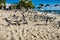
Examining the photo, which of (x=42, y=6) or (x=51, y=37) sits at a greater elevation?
(x=42, y=6)

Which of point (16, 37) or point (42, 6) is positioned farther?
point (42, 6)

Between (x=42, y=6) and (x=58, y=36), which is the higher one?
(x=42, y=6)

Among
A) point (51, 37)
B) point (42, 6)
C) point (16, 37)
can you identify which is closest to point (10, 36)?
point (16, 37)

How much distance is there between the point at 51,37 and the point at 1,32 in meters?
2.91

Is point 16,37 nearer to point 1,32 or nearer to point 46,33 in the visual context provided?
point 1,32

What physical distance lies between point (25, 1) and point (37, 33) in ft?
167

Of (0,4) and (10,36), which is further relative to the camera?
(0,4)

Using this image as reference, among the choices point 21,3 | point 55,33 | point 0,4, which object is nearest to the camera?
point 55,33

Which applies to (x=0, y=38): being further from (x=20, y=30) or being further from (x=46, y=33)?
(x=46, y=33)

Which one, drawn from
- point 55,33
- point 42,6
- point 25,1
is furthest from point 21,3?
point 55,33

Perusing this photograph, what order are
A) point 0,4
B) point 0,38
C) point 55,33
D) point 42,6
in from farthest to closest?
point 0,4
point 42,6
point 55,33
point 0,38

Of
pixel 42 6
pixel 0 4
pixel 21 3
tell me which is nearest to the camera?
pixel 42 6

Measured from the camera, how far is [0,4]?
57188 millimetres

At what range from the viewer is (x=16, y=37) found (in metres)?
13.1
